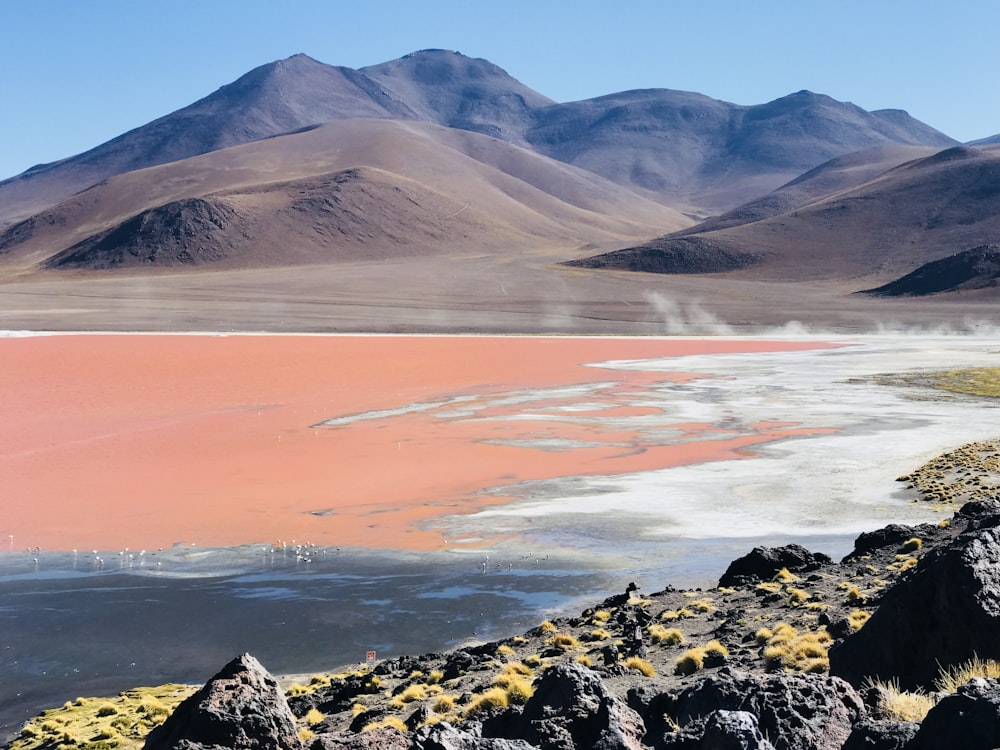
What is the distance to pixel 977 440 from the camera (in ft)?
96.6

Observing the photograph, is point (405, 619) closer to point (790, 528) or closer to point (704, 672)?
point (704, 672)

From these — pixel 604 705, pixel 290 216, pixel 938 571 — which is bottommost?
pixel 604 705

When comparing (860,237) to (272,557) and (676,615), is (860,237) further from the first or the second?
(676,615)

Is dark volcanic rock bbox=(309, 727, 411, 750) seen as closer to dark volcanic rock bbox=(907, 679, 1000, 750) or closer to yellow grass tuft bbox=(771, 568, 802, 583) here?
dark volcanic rock bbox=(907, 679, 1000, 750)

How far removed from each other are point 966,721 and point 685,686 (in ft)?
13.6

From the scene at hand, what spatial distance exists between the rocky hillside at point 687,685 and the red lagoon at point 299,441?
7216mm

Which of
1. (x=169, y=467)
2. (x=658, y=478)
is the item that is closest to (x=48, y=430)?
(x=169, y=467)

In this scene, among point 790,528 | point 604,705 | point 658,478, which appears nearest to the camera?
point 604,705

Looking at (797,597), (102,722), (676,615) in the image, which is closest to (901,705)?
(676,615)

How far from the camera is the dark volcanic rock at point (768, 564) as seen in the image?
51.0 ft

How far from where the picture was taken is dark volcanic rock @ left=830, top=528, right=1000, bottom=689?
7.11 meters

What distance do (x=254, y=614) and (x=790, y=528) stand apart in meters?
10.6

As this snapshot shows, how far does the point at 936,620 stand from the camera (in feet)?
24.2

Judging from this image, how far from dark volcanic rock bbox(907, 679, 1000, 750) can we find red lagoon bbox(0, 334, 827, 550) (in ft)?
48.8
